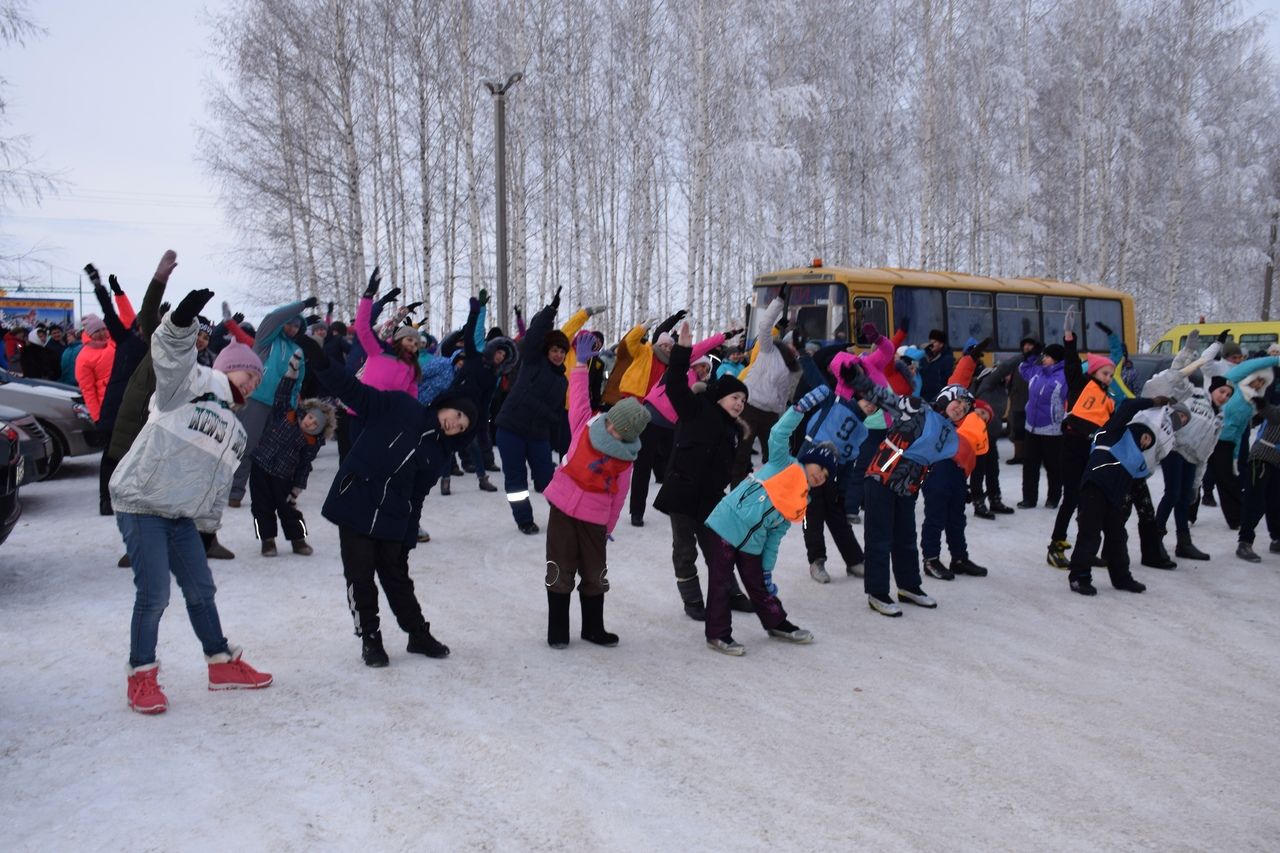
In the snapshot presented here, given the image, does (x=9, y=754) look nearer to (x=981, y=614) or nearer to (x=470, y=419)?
(x=470, y=419)

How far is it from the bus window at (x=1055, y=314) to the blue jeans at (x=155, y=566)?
17948 mm

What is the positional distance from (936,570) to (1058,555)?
1.26 m

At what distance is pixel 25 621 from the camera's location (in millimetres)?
6043

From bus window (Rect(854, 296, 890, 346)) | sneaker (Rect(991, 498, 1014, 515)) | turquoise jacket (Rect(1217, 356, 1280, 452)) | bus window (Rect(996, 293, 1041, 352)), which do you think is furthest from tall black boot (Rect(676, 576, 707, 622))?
bus window (Rect(996, 293, 1041, 352))

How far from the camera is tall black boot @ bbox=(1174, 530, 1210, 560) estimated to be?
8828 mm

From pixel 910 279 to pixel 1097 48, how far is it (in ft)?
65.3

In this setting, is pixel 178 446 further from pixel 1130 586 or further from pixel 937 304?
pixel 937 304

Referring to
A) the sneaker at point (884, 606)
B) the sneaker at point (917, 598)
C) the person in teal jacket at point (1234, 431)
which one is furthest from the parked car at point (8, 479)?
the person in teal jacket at point (1234, 431)

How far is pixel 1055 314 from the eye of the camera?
19.9 metres

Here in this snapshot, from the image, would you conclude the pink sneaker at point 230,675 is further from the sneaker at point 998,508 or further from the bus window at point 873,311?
the bus window at point 873,311

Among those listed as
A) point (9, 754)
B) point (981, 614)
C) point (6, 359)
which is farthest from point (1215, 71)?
point (9, 754)

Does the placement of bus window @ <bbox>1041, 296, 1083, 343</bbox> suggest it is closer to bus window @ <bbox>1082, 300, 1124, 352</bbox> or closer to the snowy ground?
bus window @ <bbox>1082, 300, 1124, 352</bbox>

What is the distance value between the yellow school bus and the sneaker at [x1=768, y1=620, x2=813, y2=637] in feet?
30.2

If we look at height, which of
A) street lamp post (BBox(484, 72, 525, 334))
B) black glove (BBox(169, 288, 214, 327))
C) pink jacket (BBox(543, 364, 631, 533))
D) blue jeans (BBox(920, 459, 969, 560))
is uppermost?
street lamp post (BBox(484, 72, 525, 334))
